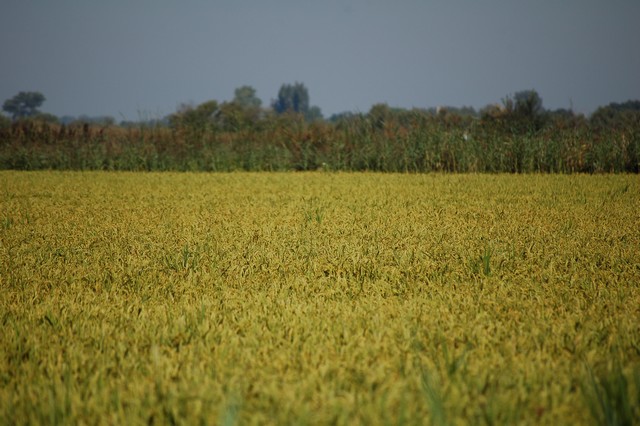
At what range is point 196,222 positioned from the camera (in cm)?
604

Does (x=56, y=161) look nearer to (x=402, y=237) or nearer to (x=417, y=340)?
(x=402, y=237)

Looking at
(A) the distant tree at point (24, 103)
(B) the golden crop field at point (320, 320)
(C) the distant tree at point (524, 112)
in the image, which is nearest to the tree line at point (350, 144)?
(C) the distant tree at point (524, 112)

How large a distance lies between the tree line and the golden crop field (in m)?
8.20

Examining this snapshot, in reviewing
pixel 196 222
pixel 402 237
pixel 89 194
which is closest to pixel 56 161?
pixel 89 194

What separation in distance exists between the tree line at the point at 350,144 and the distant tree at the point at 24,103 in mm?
176887

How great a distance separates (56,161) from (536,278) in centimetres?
1543

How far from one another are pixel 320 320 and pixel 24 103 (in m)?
200

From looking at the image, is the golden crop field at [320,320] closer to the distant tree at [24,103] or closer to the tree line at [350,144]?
the tree line at [350,144]

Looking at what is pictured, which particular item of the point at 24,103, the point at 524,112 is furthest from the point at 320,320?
the point at 24,103

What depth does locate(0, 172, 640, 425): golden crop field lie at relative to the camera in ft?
6.19

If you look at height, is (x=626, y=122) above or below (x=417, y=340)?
above

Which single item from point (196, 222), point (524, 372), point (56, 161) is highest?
point (56, 161)

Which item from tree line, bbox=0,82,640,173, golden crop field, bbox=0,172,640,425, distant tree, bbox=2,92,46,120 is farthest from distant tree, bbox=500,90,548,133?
distant tree, bbox=2,92,46,120

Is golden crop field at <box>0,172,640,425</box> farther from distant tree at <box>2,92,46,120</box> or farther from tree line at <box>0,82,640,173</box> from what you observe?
distant tree at <box>2,92,46,120</box>
